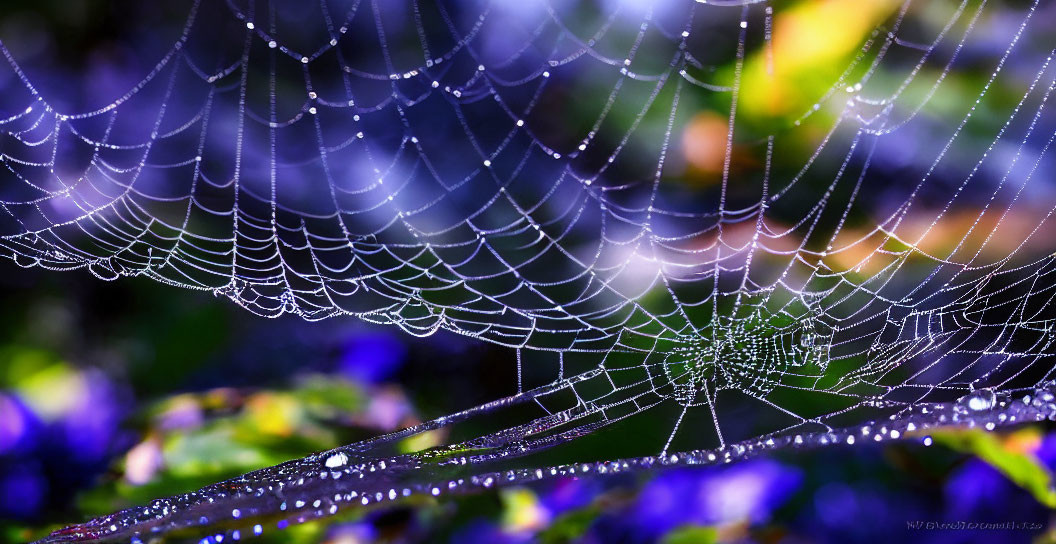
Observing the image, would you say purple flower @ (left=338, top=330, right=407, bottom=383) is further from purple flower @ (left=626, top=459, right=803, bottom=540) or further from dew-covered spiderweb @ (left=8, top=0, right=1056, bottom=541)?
purple flower @ (left=626, top=459, right=803, bottom=540)

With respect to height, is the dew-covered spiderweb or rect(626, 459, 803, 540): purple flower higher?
the dew-covered spiderweb

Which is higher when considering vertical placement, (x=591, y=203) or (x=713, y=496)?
(x=591, y=203)

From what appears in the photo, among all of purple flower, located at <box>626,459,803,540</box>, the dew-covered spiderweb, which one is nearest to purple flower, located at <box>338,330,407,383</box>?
the dew-covered spiderweb

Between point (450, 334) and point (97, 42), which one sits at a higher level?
point (97, 42)

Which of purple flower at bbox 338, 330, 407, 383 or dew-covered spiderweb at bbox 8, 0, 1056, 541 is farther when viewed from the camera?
purple flower at bbox 338, 330, 407, 383

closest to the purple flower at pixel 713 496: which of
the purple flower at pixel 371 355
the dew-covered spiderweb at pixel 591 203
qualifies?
the dew-covered spiderweb at pixel 591 203

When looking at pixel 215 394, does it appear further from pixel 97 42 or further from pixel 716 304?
pixel 716 304

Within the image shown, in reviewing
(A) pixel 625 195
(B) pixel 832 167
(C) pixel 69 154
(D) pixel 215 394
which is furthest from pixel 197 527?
(B) pixel 832 167

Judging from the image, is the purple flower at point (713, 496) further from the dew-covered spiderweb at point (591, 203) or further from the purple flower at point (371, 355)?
the purple flower at point (371, 355)
